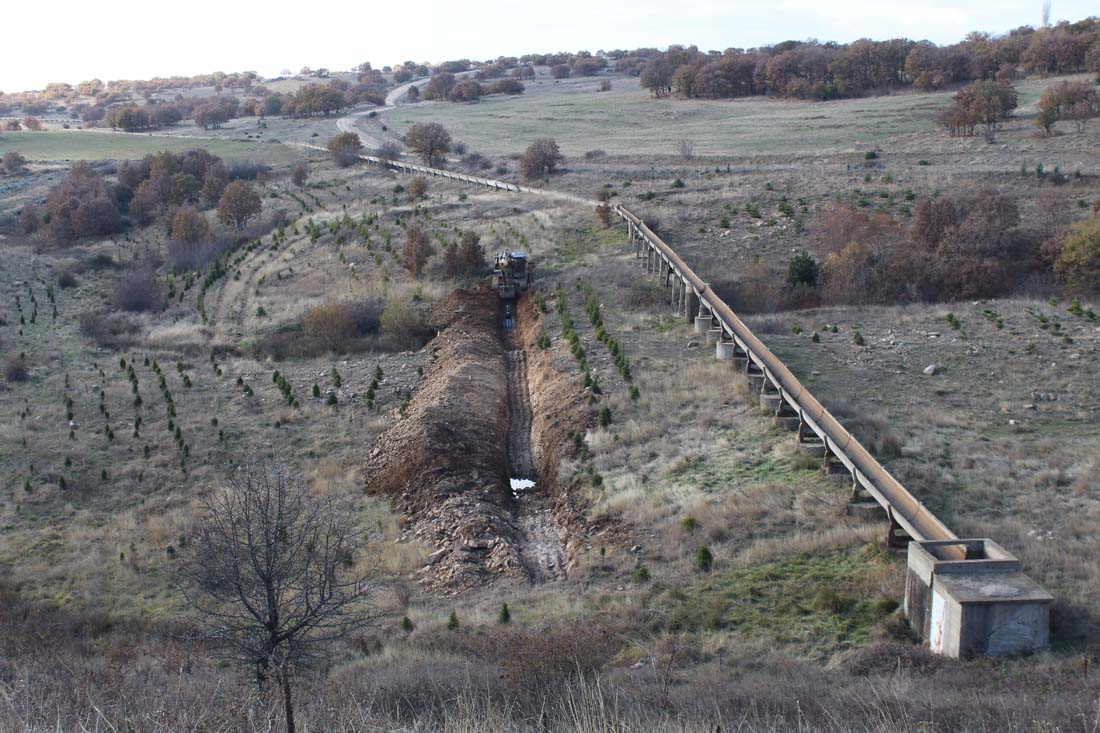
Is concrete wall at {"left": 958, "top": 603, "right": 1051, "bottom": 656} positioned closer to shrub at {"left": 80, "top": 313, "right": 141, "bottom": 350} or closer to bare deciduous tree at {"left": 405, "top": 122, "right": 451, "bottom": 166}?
shrub at {"left": 80, "top": 313, "right": 141, "bottom": 350}

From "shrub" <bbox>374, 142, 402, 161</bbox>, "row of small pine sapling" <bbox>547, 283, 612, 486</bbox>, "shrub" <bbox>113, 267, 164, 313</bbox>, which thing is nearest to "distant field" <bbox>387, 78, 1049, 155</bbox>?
"shrub" <bbox>374, 142, 402, 161</bbox>

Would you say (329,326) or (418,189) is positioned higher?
(418,189)

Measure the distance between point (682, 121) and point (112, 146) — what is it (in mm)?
58644

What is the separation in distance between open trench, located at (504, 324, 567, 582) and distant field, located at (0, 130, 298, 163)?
2293 inches

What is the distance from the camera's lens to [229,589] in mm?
10320

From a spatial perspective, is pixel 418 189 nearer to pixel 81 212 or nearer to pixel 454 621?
pixel 81 212

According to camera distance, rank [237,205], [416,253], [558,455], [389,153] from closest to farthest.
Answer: [558,455] → [416,253] → [237,205] → [389,153]

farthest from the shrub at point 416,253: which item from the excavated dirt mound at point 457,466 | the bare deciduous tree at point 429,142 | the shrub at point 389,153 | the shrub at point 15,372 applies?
the shrub at point 389,153

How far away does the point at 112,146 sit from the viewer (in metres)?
98.0

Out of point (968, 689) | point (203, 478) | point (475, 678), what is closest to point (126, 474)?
point (203, 478)

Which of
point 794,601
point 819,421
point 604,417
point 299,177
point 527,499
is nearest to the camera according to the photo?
point 794,601

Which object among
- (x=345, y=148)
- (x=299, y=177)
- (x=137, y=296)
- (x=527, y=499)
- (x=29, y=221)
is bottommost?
(x=527, y=499)

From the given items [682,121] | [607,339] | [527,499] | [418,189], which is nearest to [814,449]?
[527,499]

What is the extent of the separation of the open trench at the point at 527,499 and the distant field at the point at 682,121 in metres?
38.7
